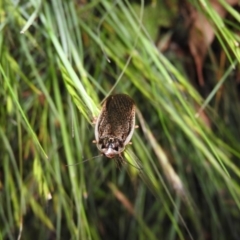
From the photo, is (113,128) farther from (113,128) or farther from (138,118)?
(138,118)

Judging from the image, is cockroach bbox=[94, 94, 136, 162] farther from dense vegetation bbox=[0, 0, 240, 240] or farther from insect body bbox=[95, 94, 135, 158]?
dense vegetation bbox=[0, 0, 240, 240]

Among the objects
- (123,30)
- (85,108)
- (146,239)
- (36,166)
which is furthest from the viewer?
(146,239)

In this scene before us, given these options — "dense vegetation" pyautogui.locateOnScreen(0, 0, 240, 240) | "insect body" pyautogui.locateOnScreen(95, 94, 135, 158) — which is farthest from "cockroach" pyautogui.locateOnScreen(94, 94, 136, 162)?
"dense vegetation" pyautogui.locateOnScreen(0, 0, 240, 240)

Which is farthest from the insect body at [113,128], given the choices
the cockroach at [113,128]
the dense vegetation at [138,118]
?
the dense vegetation at [138,118]

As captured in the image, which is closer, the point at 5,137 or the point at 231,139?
the point at 5,137

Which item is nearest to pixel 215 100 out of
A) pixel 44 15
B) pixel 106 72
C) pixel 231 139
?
pixel 231 139

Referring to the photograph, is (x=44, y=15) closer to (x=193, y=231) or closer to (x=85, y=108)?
(x=85, y=108)
